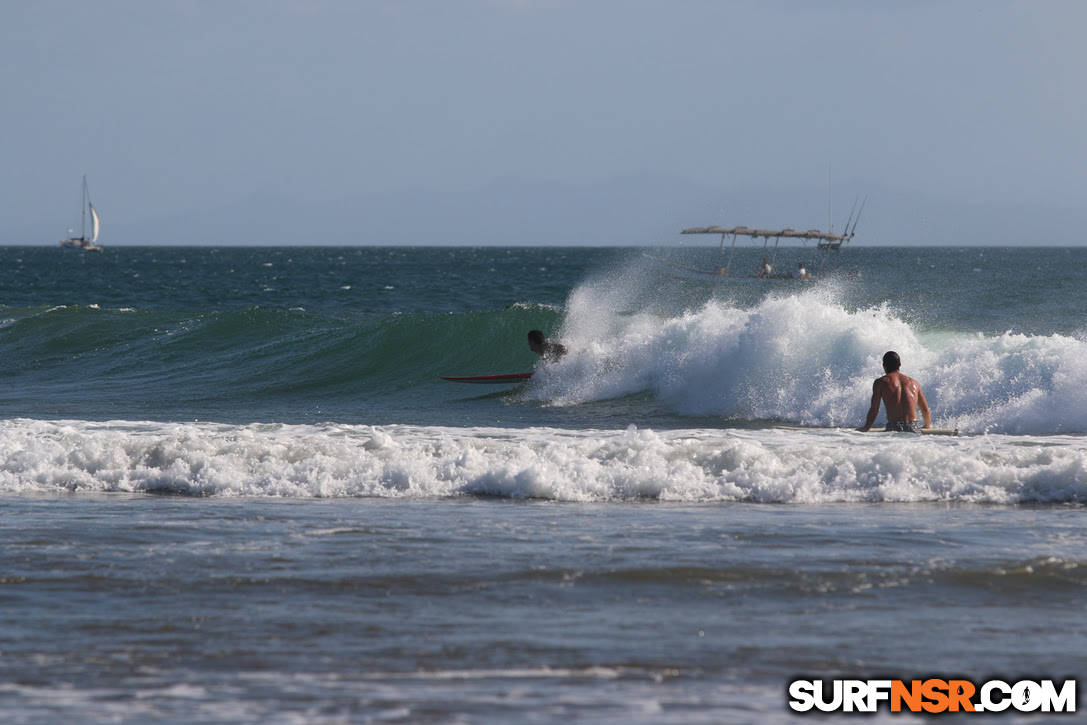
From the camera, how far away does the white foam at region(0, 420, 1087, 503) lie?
33.9ft

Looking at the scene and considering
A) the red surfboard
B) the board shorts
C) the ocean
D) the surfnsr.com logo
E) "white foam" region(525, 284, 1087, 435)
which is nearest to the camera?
the surfnsr.com logo

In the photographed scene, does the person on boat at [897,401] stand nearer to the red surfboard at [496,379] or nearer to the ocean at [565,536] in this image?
the ocean at [565,536]

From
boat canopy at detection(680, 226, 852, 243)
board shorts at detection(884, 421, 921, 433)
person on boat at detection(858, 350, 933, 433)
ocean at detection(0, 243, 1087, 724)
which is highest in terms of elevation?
boat canopy at detection(680, 226, 852, 243)

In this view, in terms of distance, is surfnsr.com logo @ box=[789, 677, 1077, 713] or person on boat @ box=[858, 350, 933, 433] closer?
surfnsr.com logo @ box=[789, 677, 1077, 713]

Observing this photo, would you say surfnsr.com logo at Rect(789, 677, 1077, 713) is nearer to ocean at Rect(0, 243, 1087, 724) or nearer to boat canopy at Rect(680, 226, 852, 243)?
ocean at Rect(0, 243, 1087, 724)

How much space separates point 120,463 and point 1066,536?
27.4 ft

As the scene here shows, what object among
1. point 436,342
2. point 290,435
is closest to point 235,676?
point 290,435

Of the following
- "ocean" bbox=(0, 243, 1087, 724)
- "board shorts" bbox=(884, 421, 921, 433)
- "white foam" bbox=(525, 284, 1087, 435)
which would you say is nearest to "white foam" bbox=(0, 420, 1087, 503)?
"ocean" bbox=(0, 243, 1087, 724)

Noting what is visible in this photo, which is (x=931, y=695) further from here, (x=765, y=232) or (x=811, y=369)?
(x=765, y=232)

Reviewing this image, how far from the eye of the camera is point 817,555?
7625mm

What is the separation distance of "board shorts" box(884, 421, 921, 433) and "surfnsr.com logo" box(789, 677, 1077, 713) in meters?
7.83

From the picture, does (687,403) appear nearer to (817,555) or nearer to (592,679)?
(817,555)

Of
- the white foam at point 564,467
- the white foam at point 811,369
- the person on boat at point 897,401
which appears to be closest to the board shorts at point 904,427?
the person on boat at point 897,401

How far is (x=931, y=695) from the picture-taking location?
508cm
